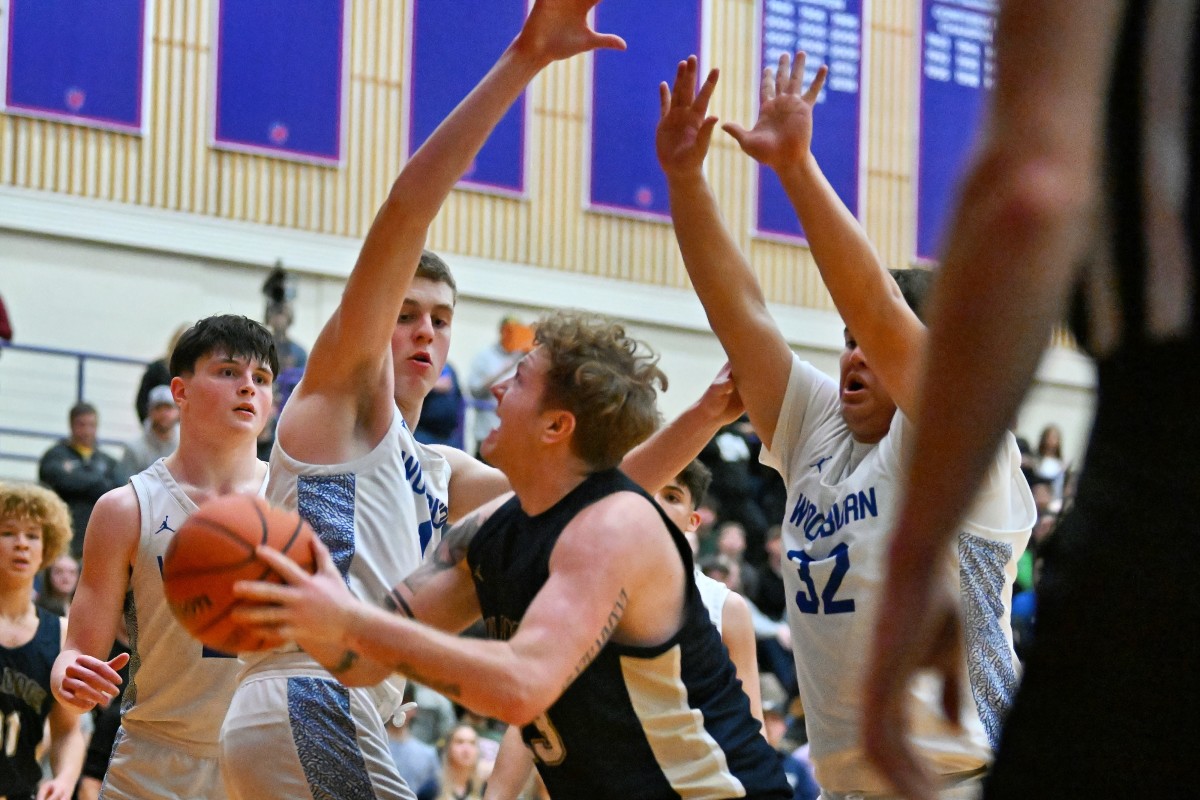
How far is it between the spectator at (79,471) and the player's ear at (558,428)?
8.36 m

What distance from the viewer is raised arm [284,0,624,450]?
13.7ft

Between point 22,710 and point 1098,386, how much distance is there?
6.21 metres

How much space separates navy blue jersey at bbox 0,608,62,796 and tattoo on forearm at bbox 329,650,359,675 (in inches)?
161

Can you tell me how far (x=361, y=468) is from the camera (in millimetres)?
4371

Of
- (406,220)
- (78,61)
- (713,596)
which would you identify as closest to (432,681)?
(406,220)

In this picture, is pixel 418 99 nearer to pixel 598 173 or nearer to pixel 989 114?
pixel 598 173

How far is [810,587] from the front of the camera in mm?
4465

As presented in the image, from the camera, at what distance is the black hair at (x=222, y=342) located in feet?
18.0

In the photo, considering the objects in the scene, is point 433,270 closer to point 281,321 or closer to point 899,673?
point 899,673

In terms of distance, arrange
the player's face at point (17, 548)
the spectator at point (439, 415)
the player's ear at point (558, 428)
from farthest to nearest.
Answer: the spectator at point (439, 415) → the player's face at point (17, 548) → the player's ear at point (558, 428)

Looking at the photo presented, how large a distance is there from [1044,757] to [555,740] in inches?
74.1

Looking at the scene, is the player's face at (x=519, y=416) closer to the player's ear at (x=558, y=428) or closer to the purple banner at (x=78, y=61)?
the player's ear at (x=558, y=428)

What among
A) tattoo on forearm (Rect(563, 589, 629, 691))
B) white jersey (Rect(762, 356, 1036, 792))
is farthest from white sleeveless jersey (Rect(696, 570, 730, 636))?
tattoo on forearm (Rect(563, 589, 629, 691))

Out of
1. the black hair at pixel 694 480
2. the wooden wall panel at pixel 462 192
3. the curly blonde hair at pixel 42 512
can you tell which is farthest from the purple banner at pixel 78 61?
the black hair at pixel 694 480
